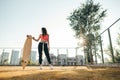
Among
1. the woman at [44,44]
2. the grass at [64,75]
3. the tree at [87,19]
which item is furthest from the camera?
the tree at [87,19]

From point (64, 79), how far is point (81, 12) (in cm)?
2104

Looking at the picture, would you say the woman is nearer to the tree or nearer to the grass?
the grass

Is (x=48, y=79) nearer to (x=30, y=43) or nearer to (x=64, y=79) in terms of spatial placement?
(x=64, y=79)

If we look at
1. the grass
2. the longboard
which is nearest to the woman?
the longboard

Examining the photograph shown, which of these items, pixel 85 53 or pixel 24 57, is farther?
pixel 85 53

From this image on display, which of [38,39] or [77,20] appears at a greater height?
[77,20]

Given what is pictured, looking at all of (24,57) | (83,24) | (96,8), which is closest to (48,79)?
(24,57)

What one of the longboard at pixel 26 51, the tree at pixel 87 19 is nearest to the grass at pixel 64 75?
the longboard at pixel 26 51

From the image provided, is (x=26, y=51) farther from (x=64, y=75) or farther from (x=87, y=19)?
(x=87, y=19)

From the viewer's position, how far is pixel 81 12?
2233 cm

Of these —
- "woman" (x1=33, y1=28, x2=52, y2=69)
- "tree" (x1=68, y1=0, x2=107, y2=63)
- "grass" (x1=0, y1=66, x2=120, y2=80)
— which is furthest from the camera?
"tree" (x1=68, y1=0, x2=107, y2=63)

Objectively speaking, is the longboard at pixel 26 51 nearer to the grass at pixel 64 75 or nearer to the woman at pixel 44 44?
the woman at pixel 44 44

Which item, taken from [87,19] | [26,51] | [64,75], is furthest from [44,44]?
[87,19]

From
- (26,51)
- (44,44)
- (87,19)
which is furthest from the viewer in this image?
(87,19)
